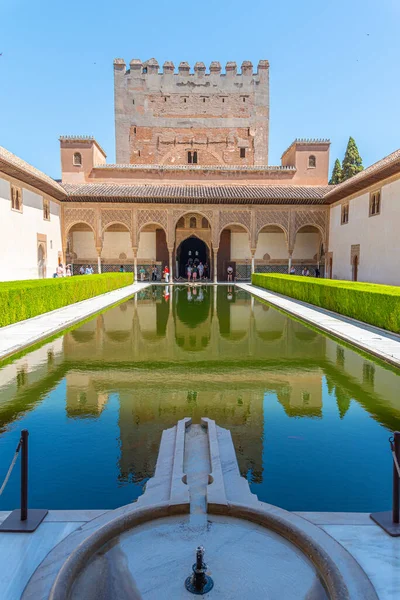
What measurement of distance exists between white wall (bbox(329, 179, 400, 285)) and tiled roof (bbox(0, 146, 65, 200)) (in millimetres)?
14154

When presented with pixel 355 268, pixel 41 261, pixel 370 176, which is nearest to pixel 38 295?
pixel 41 261

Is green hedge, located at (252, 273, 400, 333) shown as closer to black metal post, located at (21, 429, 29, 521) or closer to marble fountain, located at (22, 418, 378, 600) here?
marble fountain, located at (22, 418, 378, 600)

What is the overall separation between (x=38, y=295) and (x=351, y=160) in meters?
32.4

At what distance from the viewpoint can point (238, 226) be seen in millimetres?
27953

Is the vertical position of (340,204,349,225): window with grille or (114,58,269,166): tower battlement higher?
(114,58,269,166): tower battlement

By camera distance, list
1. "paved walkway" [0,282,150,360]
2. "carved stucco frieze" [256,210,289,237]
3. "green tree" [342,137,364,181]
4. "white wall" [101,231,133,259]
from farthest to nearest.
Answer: "green tree" [342,137,364,181], "white wall" [101,231,133,259], "carved stucco frieze" [256,210,289,237], "paved walkway" [0,282,150,360]

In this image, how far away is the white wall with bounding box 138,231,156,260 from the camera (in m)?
28.2

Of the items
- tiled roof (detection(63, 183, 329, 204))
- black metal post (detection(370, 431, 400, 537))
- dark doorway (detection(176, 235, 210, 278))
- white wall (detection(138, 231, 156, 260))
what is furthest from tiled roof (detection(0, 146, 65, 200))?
black metal post (detection(370, 431, 400, 537))

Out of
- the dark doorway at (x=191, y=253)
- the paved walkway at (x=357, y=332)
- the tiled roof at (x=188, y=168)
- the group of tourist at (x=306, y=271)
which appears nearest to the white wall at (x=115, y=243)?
the dark doorway at (x=191, y=253)

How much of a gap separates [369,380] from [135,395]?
298 centimetres

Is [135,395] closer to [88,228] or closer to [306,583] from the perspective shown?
[306,583]

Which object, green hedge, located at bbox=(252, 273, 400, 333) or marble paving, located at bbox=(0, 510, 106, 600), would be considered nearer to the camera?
marble paving, located at bbox=(0, 510, 106, 600)

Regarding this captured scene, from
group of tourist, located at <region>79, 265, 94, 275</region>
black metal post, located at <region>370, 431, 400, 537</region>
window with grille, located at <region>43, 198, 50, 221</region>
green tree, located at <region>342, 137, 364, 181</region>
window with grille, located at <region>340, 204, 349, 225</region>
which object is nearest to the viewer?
black metal post, located at <region>370, 431, 400, 537</region>

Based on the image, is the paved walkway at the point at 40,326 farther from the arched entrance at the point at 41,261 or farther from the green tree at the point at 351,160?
the green tree at the point at 351,160
